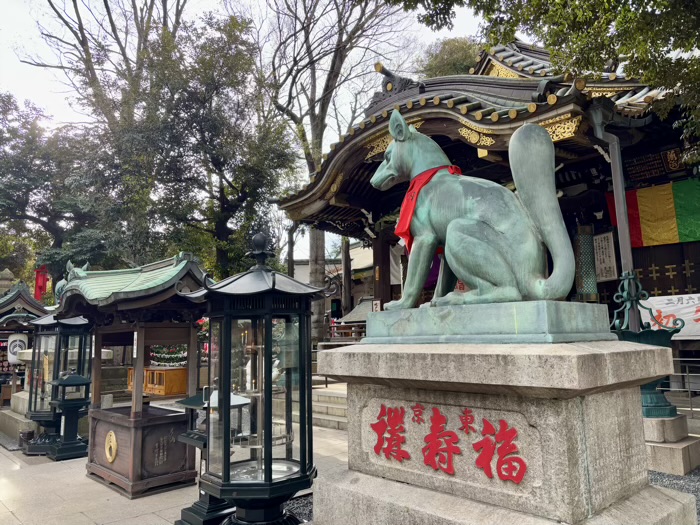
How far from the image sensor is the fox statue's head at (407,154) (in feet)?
8.90

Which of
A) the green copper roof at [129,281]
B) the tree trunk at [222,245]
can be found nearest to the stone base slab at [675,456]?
the green copper roof at [129,281]

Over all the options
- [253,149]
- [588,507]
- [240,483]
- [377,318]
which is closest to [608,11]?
[377,318]

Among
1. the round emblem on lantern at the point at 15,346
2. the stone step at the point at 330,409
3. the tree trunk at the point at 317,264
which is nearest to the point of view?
the stone step at the point at 330,409

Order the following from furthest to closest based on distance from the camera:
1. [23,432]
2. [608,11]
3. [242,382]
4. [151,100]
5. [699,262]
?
[151,100]
[23,432]
[699,262]
[608,11]
[242,382]

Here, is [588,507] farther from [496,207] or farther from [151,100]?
[151,100]

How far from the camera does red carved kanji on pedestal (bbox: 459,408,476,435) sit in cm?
213

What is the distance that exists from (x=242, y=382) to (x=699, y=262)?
797cm

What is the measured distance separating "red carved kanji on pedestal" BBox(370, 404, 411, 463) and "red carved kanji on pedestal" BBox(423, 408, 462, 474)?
0.46 ft

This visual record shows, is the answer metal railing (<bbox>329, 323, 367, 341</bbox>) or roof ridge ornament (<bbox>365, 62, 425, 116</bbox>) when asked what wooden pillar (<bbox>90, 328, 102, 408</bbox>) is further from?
roof ridge ornament (<bbox>365, 62, 425, 116</bbox>)

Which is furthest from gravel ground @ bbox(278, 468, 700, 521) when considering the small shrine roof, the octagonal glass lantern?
the small shrine roof

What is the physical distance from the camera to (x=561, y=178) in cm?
885

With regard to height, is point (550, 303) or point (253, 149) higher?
point (253, 149)

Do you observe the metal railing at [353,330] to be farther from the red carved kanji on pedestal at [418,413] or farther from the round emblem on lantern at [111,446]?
the red carved kanji on pedestal at [418,413]

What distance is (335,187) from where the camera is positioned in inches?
376
